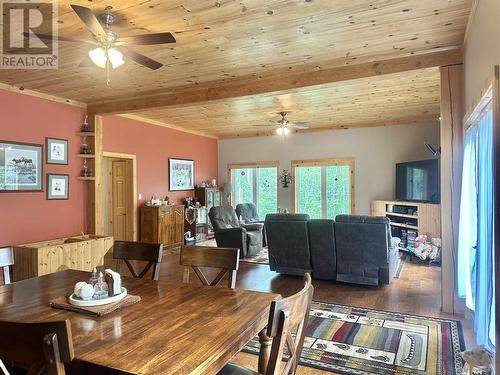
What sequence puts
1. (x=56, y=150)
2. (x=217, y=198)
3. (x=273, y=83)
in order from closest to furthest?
(x=273, y=83), (x=56, y=150), (x=217, y=198)

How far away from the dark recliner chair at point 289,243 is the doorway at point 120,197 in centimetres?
331

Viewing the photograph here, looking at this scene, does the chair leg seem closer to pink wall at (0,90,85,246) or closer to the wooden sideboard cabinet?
pink wall at (0,90,85,246)

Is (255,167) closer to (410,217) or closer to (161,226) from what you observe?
(161,226)

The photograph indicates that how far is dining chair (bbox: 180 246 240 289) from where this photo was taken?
2320mm

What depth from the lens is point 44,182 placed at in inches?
203

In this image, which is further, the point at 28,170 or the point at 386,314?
the point at 28,170

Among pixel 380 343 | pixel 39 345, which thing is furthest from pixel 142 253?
pixel 380 343

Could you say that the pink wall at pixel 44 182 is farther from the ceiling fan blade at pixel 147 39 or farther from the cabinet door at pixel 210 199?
the cabinet door at pixel 210 199

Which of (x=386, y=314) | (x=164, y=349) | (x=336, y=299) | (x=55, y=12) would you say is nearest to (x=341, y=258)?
(x=336, y=299)

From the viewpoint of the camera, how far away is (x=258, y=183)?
31.3ft

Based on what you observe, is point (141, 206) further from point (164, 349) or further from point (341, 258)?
point (164, 349)

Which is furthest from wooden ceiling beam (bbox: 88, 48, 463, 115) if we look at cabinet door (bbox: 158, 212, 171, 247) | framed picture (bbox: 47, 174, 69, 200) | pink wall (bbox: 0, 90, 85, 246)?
cabinet door (bbox: 158, 212, 171, 247)

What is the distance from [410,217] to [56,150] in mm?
6417

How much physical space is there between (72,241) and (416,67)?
17.2 ft
